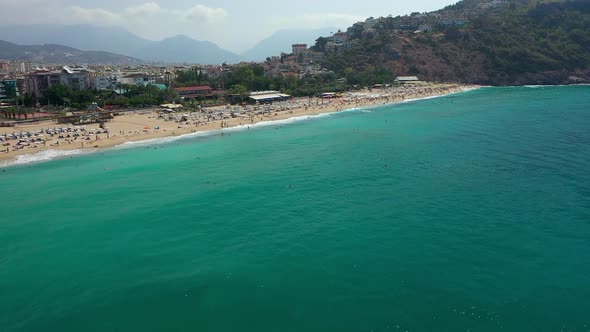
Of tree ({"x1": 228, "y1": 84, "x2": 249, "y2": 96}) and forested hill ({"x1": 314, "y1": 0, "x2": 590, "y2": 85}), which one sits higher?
forested hill ({"x1": 314, "y1": 0, "x2": 590, "y2": 85})

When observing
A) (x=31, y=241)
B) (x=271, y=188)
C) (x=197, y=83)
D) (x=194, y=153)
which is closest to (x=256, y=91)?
(x=197, y=83)

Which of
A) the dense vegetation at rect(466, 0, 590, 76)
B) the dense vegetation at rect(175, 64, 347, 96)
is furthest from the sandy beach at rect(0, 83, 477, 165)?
the dense vegetation at rect(466, 0, 590, 76)

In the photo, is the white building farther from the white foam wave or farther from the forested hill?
the white foam wave

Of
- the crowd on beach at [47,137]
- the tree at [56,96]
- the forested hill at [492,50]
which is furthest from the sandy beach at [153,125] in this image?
the forested hill at [492,50]

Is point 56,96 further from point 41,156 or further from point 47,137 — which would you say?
Answer: point 41,156

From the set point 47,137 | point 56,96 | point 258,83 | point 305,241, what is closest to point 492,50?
point 258,83

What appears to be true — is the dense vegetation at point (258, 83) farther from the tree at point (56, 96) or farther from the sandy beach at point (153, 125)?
the tree at point (56, 96)

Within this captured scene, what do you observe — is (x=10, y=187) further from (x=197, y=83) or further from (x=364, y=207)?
(x=197, y=83)
